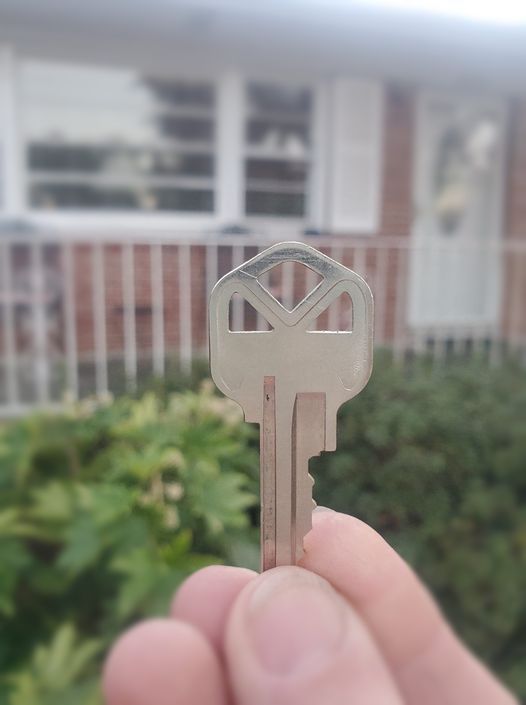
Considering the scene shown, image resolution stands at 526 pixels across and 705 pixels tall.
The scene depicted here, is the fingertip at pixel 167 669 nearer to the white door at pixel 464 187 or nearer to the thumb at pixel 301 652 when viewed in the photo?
the thumb at pixel 301 652

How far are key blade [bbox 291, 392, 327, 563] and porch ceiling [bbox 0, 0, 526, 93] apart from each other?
347cm

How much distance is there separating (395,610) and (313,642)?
0.07 m

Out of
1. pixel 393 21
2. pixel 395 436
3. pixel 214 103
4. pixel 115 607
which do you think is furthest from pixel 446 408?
pixel 214 103

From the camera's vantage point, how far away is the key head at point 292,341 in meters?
0.31

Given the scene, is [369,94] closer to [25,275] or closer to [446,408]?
[25,275]

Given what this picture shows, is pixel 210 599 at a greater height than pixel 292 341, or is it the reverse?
pixel 292 341

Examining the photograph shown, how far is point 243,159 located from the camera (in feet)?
13.5

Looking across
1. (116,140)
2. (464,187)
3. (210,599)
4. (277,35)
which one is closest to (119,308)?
(116,140)

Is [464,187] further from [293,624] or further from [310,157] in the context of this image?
[293,624]

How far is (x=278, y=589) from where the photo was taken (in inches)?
12.0

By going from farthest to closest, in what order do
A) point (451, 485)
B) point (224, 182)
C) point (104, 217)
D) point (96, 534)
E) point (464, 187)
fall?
point (464, 187)
point (224, 182)
point (104, 217)
point (451, 485)
point (96, 534)

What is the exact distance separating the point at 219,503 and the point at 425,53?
3440mm

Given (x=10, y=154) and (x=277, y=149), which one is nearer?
(x=10, y=154)

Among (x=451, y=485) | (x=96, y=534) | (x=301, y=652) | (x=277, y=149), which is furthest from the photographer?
(x=277, y=149)
